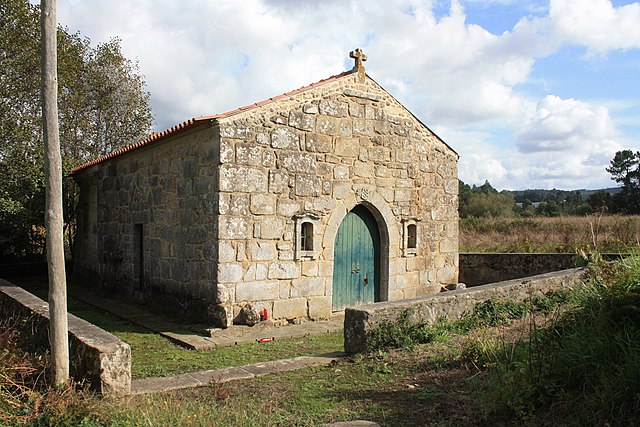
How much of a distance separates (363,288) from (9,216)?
36.9 ft

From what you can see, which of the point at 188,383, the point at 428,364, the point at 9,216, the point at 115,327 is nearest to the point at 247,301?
the point at 115,327

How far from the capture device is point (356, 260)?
10.6 m

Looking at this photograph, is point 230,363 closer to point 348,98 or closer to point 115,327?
point 115,327

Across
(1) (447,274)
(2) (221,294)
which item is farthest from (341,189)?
(1) (447,274)

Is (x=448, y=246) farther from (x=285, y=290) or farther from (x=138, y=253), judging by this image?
(x=138, y=253)

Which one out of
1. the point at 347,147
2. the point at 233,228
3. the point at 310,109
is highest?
the point at 310,109

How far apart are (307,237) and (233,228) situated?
1.64m

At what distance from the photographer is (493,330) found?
6.39 meters

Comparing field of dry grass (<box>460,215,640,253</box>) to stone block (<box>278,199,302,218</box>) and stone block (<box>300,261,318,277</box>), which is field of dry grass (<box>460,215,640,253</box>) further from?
stone block (<box>278,199,302,218</box>)

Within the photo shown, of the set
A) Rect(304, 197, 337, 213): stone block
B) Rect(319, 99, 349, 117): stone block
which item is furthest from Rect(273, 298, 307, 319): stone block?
Rect(319, 99, 349, 117): stone block

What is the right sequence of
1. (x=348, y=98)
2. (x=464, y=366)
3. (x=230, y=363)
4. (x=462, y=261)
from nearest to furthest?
(x=464, y=366)
(x=230, y=363)
(x=348, y=98)
(x=462, y=261)

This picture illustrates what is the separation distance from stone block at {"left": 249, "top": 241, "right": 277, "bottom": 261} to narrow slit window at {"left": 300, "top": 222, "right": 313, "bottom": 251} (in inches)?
29.2

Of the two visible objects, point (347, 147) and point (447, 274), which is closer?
point (347, 147)

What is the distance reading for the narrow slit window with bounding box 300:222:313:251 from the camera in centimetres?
971
